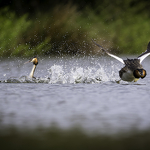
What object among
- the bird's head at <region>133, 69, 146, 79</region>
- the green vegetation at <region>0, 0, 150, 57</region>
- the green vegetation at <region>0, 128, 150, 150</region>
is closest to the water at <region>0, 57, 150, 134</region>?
the green vegetation at <region>0, 128, 150, 150</region>

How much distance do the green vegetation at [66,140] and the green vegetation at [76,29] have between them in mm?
27001

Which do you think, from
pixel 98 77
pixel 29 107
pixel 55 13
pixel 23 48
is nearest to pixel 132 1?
pixel 55 13

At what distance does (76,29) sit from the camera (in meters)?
39.5

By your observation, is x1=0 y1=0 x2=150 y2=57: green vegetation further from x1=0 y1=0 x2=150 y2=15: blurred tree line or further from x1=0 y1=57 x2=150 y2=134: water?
x1=0 y1=57 x2=150 y2=134: water

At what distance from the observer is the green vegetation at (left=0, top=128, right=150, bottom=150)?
4805 millimetres

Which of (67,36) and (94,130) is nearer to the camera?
(94,130)

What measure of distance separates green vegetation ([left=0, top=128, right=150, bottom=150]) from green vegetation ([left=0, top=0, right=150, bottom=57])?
27001mm

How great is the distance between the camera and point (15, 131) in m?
5.70

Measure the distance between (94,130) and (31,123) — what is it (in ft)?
3.57

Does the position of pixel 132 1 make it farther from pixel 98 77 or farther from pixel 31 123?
pixel 31 123

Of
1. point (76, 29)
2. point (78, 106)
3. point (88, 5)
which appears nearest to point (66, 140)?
point (78, 106)

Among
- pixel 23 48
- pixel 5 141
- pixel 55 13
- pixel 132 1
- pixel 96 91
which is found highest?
pixel 132 1

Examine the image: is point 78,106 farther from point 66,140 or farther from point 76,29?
point 76,29

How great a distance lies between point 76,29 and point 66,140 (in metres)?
34.8
